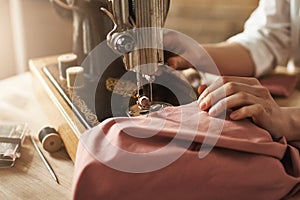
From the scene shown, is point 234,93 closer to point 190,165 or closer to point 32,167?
point 190,165

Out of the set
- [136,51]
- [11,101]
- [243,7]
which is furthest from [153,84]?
[243,7]

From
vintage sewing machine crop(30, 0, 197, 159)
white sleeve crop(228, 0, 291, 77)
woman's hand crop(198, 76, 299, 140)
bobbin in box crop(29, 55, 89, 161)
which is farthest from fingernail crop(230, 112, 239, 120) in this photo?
white sleeve crop(228, 0, 291, 77)

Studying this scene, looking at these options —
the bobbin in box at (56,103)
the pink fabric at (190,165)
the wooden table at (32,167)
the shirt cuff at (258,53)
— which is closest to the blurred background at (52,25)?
the bobbin in box at (56,103)

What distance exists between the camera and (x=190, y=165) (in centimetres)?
70

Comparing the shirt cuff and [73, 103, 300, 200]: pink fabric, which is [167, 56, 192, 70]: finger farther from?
[73, 103, 300, 200]: pink fabric

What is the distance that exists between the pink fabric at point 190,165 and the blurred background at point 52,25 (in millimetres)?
1077

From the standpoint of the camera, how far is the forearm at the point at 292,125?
32.4 inches

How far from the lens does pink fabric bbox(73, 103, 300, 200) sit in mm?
695

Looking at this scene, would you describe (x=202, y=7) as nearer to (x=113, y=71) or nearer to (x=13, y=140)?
(x=113, y=71)

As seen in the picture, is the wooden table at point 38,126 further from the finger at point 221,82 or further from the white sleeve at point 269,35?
the finger at point 221,82

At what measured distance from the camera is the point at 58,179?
2.89 feet

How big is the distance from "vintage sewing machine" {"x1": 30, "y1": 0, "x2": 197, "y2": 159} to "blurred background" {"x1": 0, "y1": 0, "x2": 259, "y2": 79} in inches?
24.2

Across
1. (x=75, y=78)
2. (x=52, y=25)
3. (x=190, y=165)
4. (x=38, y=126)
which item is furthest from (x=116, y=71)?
(x=52, y=25)

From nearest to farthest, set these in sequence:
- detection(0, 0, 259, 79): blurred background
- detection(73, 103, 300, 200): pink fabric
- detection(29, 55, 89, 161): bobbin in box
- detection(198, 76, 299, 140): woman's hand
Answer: detection(73, 103, 300, 200): pink fabric < detection(198, 76, 299, 140): woman's hand < detection(29, 55, 89, 161): bobbin in box < detection(0, 0, 259, 79): blurred background
